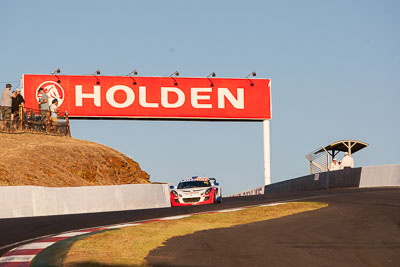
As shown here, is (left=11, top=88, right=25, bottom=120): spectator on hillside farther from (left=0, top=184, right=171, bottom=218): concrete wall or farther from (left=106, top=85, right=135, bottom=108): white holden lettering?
(left=106, top=85, right=135, bottom=108): white holden lettering

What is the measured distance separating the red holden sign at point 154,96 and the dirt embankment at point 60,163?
3073 mm

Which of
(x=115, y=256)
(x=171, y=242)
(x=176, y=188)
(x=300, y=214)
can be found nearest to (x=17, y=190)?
(x=176, y=188)

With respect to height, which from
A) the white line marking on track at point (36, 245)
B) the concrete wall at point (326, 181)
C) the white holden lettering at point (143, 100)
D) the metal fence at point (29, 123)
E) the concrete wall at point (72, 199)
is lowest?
the concrete wall at point (326, 181)

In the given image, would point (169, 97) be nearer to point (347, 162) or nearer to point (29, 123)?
point (29, 123)

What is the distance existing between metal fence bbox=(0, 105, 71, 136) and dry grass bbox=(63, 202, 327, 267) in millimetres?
21579

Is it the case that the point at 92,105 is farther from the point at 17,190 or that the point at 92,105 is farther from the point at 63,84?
the point at 17,190

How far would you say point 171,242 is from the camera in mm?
12500

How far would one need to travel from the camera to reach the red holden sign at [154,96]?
49.4 m

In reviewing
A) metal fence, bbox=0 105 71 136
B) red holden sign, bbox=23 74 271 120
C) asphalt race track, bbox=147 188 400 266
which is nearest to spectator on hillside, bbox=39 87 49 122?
metal fence, bbox=0 105 71 136

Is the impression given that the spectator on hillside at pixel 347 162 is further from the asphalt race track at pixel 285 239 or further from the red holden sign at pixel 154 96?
the asphalt race track at pixel 285 239

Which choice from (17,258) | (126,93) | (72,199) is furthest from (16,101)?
(17,258)

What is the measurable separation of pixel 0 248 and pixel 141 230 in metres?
2.98

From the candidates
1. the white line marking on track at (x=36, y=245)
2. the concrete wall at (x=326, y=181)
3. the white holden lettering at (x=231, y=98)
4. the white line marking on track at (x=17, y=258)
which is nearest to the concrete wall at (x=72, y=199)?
the white line marking on track at (x=36, y=245)

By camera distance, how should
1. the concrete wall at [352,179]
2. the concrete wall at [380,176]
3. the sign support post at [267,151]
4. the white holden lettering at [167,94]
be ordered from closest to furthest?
the concrete wall at [380,176], the concrete wall at [352,179], the white holden lettering at [167,94], the sign support post at [267,151]
